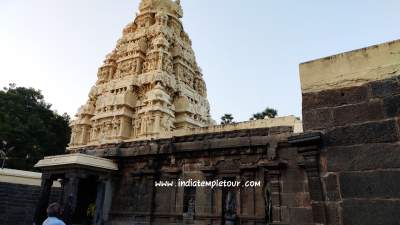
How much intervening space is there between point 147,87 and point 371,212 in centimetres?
2259

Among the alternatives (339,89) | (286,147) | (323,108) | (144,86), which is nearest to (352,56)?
(339,89)

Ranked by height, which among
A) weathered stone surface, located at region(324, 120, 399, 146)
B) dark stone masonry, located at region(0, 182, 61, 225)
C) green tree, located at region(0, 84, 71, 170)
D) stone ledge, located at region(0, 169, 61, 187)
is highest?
green tree, located at region(0, 84, 71, 170)

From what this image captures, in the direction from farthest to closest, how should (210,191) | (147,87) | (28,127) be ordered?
(28,127)
(147,87)
(210,191)

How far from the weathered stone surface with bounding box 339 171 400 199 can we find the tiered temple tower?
61.1ft

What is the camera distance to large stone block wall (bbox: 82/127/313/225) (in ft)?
23.3

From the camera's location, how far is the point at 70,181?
8789 mm

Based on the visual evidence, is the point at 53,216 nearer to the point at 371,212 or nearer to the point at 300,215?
the point at 371,212

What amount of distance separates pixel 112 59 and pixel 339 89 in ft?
91.6

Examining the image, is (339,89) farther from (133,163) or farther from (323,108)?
(133,163)

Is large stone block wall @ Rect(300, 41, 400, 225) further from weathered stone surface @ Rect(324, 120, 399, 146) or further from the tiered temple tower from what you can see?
the tiered temple tower

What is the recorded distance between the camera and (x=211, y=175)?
8273 millimetres

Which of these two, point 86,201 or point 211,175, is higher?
point 211,175

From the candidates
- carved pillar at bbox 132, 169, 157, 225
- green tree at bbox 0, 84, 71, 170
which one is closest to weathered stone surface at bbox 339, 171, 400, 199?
carved pillar at bbox 132, 169, 157, 225

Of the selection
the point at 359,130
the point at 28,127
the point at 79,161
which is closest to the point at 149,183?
the point at 79,161
